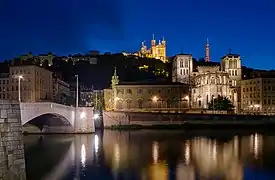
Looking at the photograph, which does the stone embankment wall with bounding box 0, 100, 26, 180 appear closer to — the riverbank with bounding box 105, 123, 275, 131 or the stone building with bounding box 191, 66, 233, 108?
the riverbank with bounding box 105, 123, 275, 131

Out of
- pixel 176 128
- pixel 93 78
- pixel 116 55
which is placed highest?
pixel 116 55

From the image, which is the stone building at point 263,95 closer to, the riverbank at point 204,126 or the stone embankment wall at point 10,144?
the riverbank at point 204,126

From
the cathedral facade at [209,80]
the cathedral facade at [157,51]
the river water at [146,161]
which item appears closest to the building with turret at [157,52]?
the cathedral facade at [157,51]

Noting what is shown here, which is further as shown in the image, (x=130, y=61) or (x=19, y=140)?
(x=130, y=61)

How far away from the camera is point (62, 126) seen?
46.5 m

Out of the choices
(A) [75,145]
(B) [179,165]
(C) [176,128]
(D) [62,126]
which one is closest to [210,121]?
(C) [176,128]

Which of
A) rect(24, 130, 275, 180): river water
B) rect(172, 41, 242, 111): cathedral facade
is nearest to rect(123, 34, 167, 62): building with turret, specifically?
rect(172, 41, 242, 111): cathedral facade

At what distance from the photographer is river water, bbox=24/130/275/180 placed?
20906 millimetres

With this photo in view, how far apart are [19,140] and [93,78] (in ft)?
359

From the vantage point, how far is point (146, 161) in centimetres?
2584

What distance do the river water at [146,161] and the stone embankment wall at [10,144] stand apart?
4.89m

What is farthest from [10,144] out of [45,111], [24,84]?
[24,84]

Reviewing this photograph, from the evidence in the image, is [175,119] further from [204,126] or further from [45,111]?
[45,111]

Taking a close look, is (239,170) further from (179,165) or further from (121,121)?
(121,121)
